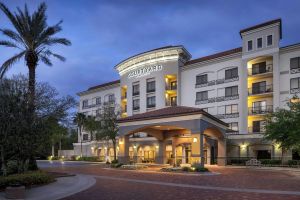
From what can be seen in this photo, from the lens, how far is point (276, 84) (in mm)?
46562

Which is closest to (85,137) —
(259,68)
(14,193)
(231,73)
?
(231,73)

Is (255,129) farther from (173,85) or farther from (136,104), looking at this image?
(136,104)

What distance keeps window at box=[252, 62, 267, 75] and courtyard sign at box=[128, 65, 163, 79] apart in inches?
642

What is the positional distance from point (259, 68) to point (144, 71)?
21160 millimetres

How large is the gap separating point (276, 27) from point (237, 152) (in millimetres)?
19222

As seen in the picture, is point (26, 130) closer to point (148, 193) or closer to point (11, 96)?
point (11, 96)

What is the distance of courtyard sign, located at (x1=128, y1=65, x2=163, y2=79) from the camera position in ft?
193

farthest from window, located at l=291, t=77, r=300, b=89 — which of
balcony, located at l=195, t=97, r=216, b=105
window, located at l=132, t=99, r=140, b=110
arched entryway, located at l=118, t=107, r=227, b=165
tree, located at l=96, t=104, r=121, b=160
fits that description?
window, located at l=132, t=99, r=140, b=110

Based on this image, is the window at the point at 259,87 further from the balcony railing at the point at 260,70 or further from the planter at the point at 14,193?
the planter at the point at 14,193

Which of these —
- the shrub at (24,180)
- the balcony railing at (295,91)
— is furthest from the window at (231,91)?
the shrub at (24,180)

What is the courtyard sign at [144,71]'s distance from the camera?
5884 centimetres

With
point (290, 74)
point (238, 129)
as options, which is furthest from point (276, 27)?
point (238, 129)

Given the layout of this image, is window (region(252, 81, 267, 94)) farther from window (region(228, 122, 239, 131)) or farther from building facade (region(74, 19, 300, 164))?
window (region(228, 122, 239, 131))

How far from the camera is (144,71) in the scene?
60.9 metres
